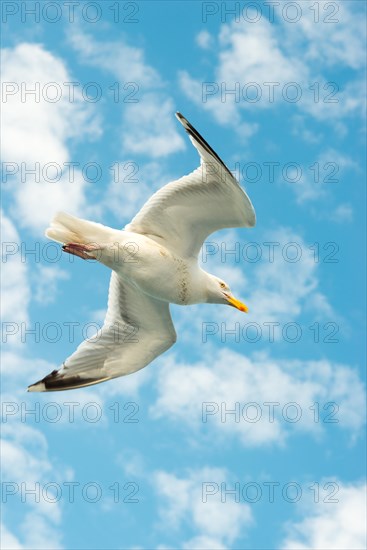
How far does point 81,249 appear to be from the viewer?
10398mm

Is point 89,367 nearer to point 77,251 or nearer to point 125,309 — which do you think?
point 125,309

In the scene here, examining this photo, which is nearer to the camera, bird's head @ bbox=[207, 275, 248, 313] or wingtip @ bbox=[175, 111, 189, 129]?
wingtip @ bbox=[175, 111, 189, 129]

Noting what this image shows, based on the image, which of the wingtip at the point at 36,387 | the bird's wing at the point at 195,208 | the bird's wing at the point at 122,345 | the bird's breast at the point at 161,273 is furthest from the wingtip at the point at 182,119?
the wingtip at the point at 36,387

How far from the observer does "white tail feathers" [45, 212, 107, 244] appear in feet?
34.0

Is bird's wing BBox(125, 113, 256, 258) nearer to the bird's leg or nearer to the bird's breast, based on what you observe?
the bird's breast

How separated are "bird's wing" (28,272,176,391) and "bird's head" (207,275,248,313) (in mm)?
671

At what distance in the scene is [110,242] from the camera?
10.4 m

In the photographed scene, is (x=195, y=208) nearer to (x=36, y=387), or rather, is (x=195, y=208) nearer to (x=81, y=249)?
(x=81, y=249)

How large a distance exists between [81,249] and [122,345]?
6.06ft

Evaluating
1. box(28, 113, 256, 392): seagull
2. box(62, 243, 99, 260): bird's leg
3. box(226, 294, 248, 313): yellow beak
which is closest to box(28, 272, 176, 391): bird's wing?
box(28, 113, 256, 392): seagull

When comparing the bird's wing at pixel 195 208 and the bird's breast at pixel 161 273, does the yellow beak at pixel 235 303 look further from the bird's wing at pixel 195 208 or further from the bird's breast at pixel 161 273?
the bird's wing at pixel 195 208

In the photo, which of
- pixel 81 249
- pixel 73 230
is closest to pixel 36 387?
pixel 81 249

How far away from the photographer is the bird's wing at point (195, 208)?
10.0m

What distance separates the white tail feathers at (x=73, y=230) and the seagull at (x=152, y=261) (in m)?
0.01
